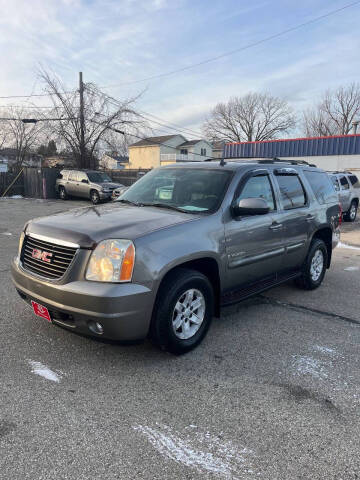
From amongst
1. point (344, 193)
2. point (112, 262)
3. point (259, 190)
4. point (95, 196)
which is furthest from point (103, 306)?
point (95, 196)

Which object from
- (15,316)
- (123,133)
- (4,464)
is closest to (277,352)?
(4,464)

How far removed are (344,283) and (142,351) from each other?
4003 millimetres

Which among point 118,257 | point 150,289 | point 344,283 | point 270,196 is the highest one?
point 270,196

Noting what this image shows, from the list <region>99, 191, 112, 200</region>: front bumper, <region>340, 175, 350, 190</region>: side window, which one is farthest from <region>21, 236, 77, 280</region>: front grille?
<region>99, 191, 112, 200</region>: front bumper

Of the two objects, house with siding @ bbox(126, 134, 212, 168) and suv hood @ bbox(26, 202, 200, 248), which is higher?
house with siding @ bbox(126, 134, 212, 168)

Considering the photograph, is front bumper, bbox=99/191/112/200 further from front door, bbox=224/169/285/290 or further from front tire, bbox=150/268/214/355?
front tire, bbox=150/268/214/355

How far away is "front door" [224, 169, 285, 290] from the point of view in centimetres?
373

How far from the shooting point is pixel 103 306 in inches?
109

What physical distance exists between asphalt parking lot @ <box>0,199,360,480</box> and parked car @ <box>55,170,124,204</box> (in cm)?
1456

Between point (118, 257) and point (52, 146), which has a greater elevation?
point (52, 146)

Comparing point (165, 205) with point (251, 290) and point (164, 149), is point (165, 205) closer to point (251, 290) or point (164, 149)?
point (251, 290)

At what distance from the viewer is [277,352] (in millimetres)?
3500

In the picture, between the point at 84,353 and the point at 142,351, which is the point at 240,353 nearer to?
the point at 142,351

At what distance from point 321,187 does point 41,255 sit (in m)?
4.20
